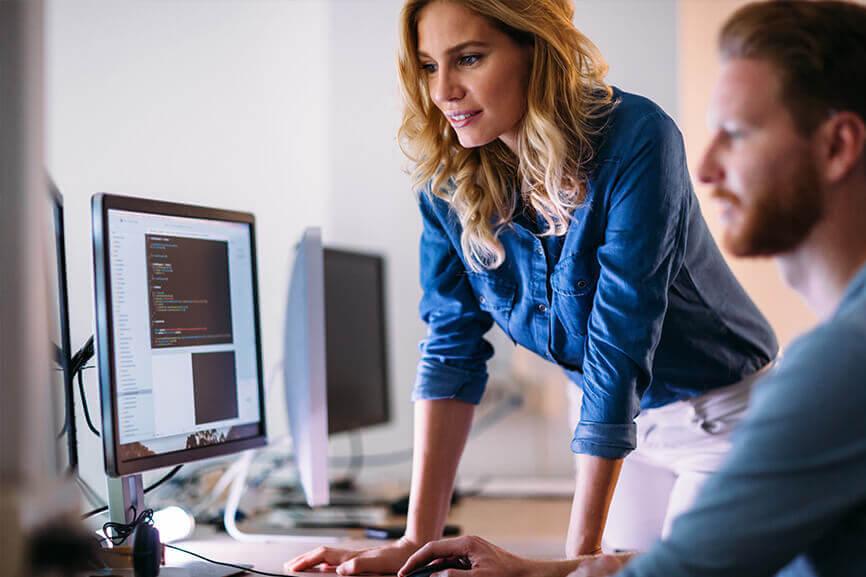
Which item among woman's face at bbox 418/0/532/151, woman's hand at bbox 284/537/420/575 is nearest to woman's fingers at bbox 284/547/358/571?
woman's hand at bbox 284/537/420/575

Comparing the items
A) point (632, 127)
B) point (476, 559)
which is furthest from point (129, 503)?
point (632, 127)

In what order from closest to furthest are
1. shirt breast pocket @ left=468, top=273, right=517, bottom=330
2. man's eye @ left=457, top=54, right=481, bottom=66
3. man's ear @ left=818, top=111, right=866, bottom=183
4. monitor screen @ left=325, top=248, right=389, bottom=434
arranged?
1. man's ear @ left=818, top=111, right=866, bottom=183
2. man's eye @ left=457, top=54, right=481, bottom=66
3. shirt breast pocket @ left=468, top=273, right=517, bottom=330
4. monitor screen @ left=325, top=248, right=389, bottom=434

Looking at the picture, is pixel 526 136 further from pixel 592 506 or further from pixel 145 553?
pixel 145 553

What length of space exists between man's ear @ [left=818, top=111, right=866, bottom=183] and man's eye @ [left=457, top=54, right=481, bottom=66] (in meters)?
0.64

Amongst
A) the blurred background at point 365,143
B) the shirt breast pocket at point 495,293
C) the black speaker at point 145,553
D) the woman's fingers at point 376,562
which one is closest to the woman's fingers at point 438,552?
the woman's fingers at point 376,562

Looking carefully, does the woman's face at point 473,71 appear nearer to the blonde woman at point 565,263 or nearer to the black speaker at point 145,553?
the blonde woman at point 565,263

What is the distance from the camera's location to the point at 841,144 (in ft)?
2.91

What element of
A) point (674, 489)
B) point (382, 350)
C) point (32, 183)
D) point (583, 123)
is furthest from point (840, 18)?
point (382, 350)

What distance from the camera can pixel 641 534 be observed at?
175 centimetres

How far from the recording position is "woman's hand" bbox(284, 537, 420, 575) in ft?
4.34

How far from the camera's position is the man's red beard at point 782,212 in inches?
35.1

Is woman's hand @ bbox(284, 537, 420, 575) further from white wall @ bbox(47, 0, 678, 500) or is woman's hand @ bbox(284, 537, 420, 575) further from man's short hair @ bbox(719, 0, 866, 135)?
white wall @ bbox(47, 0, 678, 500)

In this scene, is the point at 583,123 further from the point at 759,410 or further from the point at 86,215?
the point at 86,215

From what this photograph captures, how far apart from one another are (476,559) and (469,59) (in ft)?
2.38
